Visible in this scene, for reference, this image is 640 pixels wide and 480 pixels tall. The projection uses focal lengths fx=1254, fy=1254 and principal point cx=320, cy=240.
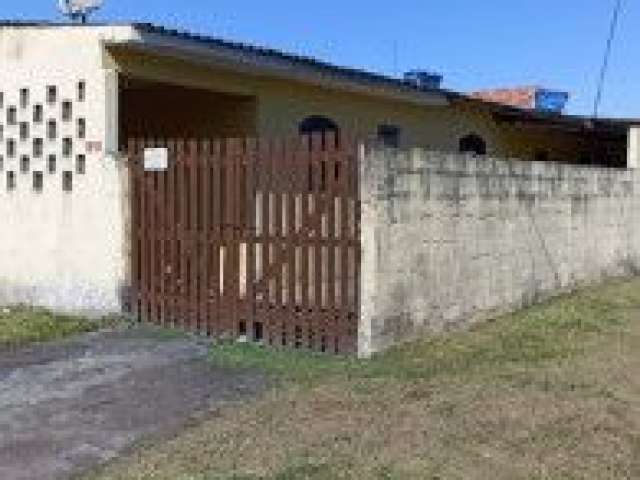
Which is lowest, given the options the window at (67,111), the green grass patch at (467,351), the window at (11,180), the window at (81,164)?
the green grass patch at (467,351)

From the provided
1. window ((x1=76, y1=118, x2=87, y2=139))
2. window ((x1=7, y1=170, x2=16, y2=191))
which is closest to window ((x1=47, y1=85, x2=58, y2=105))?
window ((x1=76, y1=118, x2=87, y2=139))

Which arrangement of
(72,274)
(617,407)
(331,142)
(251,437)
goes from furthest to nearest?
(72,274) < (331,142) < (617,407) < (251,437)

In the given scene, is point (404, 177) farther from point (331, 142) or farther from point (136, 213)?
point (136, 213)

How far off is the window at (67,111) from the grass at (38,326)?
2107mm

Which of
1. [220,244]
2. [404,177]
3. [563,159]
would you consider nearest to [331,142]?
[404,177]

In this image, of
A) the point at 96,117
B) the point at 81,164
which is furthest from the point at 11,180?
the point at 96,117

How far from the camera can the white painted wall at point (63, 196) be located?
1296cm

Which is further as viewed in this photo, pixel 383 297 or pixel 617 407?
pixel 383 297

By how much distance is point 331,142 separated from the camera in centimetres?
1110

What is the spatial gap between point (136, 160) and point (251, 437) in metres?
5.16

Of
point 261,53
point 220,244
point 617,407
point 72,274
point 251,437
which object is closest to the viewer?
point 251,437

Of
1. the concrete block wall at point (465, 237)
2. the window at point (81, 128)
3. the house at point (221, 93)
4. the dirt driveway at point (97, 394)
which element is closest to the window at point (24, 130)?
the house at point (221, 93)

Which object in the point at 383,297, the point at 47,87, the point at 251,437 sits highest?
the point at 47,87

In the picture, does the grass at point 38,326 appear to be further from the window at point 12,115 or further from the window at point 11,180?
the window at point 12,115
